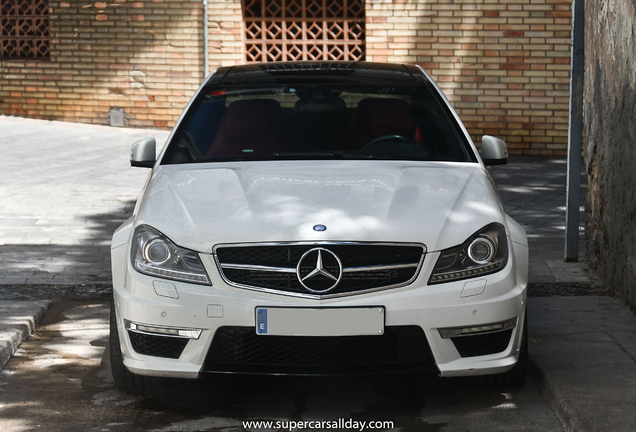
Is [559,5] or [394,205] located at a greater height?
[559,5]

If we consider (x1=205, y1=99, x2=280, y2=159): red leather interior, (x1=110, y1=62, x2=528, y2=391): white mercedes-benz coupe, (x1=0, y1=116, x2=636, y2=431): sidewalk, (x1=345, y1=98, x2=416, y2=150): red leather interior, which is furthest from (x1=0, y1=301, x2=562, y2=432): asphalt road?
(x1=345, y1=98, x2=416, y2=150): red leather interior

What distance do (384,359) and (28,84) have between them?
12617mm

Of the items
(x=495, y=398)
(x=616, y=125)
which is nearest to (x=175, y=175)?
(x=495, y=398)

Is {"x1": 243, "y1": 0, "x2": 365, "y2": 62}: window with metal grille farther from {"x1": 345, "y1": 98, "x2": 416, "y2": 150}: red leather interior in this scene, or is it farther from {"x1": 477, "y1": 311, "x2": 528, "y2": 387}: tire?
{"x1": 477, "y1": 311, "x2": 528, "y2": 387}: tire

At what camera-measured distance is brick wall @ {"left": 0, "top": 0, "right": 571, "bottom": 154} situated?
13.4 m

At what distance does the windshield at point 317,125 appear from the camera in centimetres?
486

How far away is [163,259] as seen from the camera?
3859 mm

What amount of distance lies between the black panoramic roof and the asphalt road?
1.72 meters

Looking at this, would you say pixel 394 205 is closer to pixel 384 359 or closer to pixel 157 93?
pixel 384 359

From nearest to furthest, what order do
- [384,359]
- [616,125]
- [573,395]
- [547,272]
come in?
1. [384,359]
2. [573,395]
3. [616,125]
4. [547,272]

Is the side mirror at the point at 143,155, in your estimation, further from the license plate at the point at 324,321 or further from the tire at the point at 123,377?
the license plate at the point at 324,321

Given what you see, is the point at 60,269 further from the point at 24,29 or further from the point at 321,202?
the point at 24,29

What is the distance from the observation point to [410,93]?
526 centimetres

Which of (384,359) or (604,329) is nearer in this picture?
(384,359)
